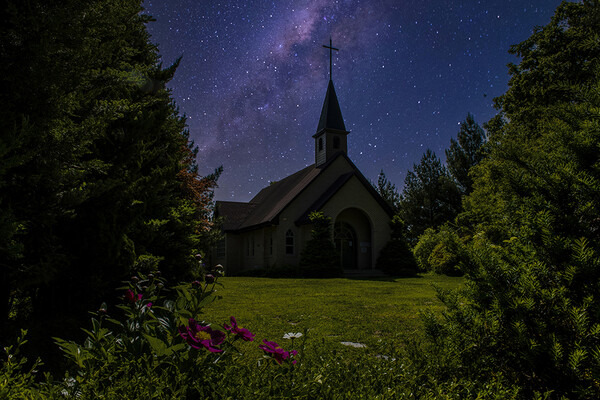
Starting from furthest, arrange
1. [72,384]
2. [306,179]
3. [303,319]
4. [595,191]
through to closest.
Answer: [306,179] < [303,319] < [595,191] < [72,384]

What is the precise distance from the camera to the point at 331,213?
2183 centimetres

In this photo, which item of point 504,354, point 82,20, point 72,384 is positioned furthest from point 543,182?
point 82,20

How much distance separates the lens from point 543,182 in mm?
2547

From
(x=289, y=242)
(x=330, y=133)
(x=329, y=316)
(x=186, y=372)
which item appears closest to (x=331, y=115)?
(x=330, y=133)

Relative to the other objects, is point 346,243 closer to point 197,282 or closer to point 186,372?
point 197,282

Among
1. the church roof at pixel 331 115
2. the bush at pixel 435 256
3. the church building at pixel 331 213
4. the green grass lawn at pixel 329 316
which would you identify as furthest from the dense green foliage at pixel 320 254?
the green grass lawn at pixel 329 316

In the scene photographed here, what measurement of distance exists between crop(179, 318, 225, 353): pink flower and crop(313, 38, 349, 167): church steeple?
22.7m

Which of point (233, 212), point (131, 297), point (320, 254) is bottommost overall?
point (131, 297)

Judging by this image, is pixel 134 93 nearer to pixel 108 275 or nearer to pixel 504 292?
pixel 108 275

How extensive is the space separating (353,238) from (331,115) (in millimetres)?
8471

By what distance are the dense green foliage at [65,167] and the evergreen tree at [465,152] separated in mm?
39595

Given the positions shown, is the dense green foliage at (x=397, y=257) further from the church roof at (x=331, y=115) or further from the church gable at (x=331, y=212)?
the church roof at (x=331, y=115)

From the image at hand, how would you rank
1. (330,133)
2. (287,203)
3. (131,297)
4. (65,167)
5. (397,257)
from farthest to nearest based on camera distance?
(330,133) → (287,203) → (397,257) → (65,167) → (131,297)

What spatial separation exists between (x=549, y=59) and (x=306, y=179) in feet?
48.6
